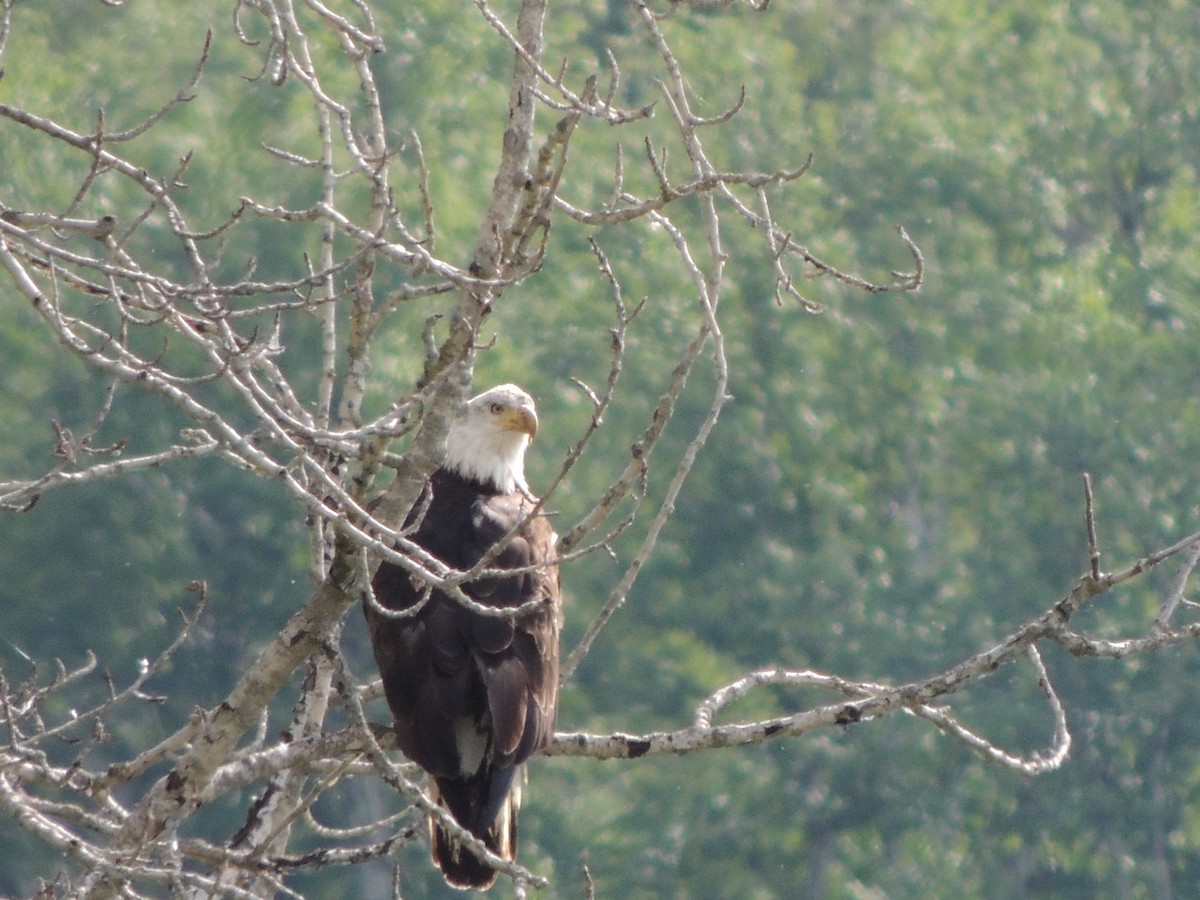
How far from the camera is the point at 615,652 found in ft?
64.1

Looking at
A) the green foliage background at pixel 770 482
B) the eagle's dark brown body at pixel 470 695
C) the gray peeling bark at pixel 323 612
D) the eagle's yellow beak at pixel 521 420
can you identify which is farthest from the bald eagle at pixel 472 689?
the green foliage background at pixel 770 482

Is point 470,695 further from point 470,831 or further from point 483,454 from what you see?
point 483,454

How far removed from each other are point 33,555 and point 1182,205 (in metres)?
14.6

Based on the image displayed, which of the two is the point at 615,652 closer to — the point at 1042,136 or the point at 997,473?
the point at 997,473

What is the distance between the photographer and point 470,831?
5.34m

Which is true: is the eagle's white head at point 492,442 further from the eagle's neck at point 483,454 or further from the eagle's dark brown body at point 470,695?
the eagle's dark brown body at point 470,695

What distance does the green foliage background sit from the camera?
1836cm

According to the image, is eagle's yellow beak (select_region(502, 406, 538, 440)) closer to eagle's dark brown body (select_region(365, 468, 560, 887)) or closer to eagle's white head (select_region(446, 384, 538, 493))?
eagle's white head (select_region(446, 384, 538, 493))

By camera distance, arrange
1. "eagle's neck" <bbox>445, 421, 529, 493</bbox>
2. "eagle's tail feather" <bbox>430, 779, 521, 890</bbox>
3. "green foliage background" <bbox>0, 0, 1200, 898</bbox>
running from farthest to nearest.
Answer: "green foliage background" <bbox>0, 0, 1200, 898</bbox>, "eagle's neck" <bbox>445, 421, 529, 493</bbox>, "eagle's tail feather" <bbox>430, 779, 521, 890</bbox>

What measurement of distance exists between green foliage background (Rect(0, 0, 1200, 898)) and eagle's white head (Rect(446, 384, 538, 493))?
988 cm

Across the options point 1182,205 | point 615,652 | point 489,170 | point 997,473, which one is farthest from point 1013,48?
point 615,652

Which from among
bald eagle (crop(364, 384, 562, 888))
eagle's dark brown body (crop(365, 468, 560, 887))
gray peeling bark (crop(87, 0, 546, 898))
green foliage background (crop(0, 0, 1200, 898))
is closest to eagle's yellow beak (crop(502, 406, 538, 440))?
bald eagle (crop(364, 384, 562, 888))

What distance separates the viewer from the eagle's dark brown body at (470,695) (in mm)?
5328

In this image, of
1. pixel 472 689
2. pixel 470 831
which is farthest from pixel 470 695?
pixel 470 831
